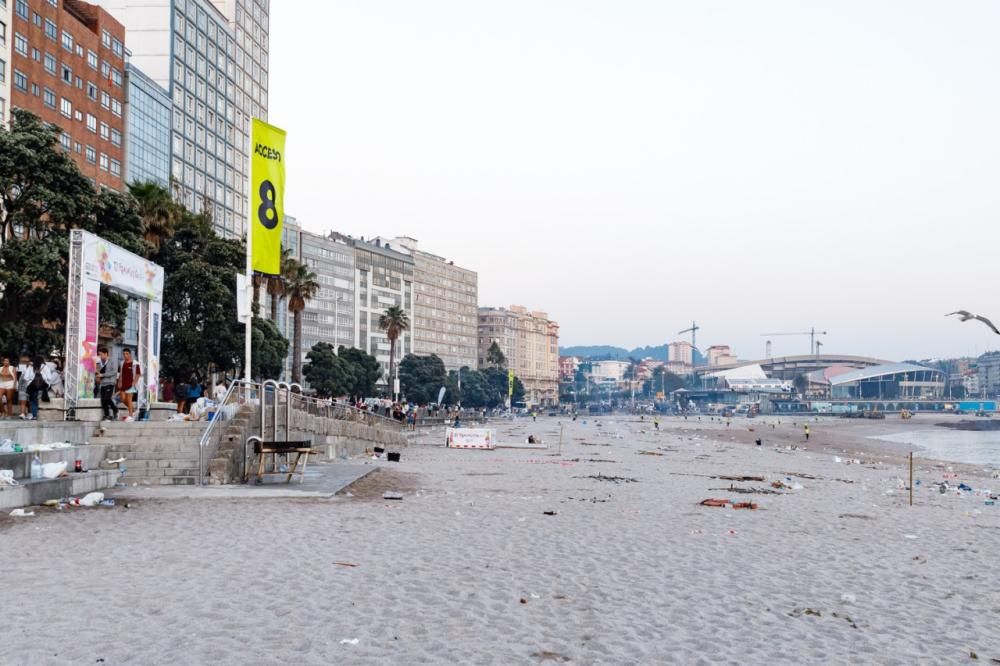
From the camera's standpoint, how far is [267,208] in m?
24.2

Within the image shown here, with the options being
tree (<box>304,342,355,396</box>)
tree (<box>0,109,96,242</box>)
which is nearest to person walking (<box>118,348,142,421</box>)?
tree (<box>0,109,96,242</box>)

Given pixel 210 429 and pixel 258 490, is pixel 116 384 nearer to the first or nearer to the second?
pixel 210 429

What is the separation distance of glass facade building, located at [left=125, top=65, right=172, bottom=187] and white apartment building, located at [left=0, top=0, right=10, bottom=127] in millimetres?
14966

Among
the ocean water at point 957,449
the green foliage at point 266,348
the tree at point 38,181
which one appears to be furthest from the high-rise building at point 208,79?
the ocean water at point 957,449

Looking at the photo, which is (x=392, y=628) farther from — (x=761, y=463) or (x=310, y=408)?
(x=761, y=463)

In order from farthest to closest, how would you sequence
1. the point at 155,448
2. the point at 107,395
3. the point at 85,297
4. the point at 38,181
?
1. the point at 38,181
2. the point at 107,395
3. the point at 85,297
4. the point at 155,448

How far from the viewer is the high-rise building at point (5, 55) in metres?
60.9

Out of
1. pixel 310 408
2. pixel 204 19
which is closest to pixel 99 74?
pixel 204 19

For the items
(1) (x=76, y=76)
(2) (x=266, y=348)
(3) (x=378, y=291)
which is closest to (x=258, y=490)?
(2) (x=266, y=348)

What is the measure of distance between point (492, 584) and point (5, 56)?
64997 mm

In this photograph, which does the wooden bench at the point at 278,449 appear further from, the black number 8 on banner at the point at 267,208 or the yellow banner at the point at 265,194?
the black number 8 on banner at the point at 267,208

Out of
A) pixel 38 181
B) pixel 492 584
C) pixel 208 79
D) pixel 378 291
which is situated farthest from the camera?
pixel 378 291

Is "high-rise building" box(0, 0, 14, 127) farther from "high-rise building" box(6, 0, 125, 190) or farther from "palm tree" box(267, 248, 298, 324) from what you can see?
"palm tree" box(267, 248, 298, 324)

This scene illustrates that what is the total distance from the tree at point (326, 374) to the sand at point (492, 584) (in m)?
81.5
